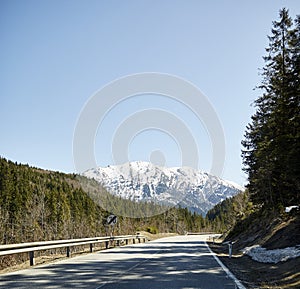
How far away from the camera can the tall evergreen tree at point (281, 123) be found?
63.3 feet

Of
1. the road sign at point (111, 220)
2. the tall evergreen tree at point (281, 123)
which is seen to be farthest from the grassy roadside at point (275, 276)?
the road sign at point (111, 220)

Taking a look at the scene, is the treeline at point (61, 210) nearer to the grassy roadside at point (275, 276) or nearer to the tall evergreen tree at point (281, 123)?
the tall evergreen tree at point (281, 123)

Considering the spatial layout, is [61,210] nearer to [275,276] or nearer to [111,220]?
[111,220]

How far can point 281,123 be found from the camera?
69.6 feet

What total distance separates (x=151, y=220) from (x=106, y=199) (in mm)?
25468

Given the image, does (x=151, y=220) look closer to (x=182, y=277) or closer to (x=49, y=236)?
(x=49, y=236)

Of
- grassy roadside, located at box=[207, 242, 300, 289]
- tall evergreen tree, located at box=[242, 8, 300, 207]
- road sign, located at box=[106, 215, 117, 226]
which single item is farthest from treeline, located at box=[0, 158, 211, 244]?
grassy roadside, located at box=[207, 242, 300, 289]

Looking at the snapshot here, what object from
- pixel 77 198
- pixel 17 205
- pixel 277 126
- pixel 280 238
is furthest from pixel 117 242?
pixel 77 198

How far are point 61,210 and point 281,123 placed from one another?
71.2 meters

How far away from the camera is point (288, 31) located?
25031 millimetres

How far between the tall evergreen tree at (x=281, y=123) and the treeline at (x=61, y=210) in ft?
84.9

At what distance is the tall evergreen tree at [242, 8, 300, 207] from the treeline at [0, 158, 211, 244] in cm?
2588

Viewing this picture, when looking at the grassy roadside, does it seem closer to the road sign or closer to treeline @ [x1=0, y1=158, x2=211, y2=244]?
the road sign

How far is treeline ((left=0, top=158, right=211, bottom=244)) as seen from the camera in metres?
53.8
